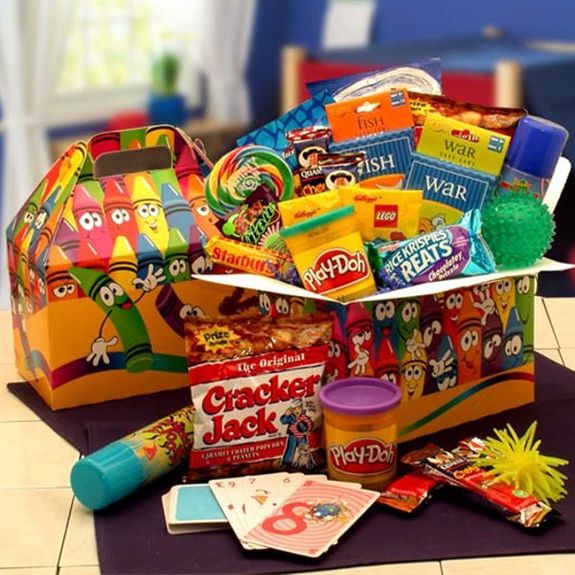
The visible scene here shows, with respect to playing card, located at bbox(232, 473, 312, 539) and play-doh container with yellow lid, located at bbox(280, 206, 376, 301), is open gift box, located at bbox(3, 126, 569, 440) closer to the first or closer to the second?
play-doh container with yellow lid, located at bbox(280, 206, 376, 301)

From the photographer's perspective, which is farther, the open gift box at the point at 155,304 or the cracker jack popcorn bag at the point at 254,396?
the open gift box at the point at 155,304

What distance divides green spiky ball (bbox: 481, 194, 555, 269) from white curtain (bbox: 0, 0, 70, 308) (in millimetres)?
3150

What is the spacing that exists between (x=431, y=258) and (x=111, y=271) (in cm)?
47

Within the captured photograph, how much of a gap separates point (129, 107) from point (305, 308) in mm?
3898

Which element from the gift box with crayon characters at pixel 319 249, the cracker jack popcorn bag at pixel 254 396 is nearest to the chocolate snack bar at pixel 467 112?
the gift box with crayon characters at pixel 319 249

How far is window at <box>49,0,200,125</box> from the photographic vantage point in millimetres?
4992

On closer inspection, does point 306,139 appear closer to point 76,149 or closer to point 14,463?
point 76,149

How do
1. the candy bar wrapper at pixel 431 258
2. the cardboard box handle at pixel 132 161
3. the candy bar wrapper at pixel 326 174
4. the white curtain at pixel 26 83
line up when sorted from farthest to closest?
the white curtain at pixel 26 83
the cardboard box handle at pixel 132 161
the candy bar wrapper at pixel 326 174
the candy bar wrapper at pixel 431 258

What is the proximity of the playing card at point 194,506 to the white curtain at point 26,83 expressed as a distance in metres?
3.17

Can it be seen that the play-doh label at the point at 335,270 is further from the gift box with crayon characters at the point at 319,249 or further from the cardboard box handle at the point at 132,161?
the cardboard box handle at the point at 132,161

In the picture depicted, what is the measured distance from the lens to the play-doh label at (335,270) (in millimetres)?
1438

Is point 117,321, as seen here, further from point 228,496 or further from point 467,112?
point 467,112

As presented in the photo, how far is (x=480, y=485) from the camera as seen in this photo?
1.35 m

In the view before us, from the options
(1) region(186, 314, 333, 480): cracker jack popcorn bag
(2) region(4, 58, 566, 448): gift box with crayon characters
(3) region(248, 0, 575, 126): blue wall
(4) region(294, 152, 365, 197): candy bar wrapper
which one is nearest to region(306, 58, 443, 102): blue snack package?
(2) region(4, 58, 566, 448): gift box with crayon characters
